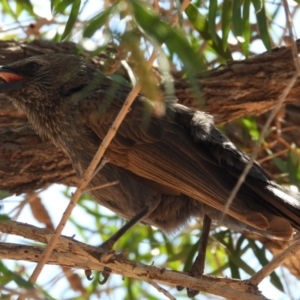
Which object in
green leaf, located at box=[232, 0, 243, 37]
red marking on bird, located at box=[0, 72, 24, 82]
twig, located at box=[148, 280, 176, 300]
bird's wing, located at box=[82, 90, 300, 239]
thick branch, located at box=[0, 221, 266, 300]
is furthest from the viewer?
red marking on bird, located at box=[0, 72, 24, 82]

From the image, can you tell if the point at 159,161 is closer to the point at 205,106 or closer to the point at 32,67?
the point at 205,106

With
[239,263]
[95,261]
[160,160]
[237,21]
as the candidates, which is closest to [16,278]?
[95,261]

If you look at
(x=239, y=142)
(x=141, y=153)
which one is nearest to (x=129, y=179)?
(x=141, y=153)

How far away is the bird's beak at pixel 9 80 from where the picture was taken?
200 inches

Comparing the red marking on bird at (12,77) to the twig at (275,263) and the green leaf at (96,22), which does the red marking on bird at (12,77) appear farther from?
the green leaf at (96,22)

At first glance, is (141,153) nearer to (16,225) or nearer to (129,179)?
(129,179)

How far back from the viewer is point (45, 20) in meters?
6.41

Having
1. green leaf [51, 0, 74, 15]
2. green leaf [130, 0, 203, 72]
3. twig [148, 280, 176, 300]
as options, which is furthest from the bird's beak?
green leaf [130, 0, 203, 72]

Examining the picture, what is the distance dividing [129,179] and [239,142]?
1.94m

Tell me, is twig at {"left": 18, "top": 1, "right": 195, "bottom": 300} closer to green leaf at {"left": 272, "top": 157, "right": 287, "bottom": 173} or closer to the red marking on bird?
the red marking on bird

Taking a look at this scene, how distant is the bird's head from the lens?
5035 millimetres

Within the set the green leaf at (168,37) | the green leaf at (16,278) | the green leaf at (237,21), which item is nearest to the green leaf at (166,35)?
the green leaf at (168,37)

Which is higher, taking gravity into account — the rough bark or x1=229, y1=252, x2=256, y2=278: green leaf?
the rough bark

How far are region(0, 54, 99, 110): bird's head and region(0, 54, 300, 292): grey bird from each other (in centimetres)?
1
